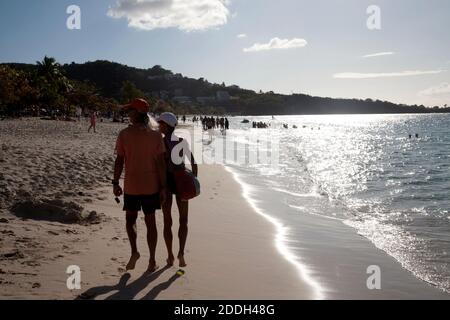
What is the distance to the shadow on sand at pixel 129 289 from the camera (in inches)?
157

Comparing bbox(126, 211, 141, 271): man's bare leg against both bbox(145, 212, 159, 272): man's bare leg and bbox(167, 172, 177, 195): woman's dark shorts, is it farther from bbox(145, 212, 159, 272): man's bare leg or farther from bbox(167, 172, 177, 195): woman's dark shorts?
bbox(167, 172, 177, 195): woman's dark shorts

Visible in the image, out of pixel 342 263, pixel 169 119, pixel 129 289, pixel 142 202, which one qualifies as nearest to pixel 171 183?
pixel 142 202

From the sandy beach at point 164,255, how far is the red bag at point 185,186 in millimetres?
923

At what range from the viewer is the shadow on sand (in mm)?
3994

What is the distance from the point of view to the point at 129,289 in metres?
4.23

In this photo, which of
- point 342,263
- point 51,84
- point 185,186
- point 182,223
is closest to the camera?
point 185,186

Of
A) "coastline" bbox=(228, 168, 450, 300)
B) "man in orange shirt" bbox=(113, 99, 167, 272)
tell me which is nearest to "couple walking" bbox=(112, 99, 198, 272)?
"man in orange shirt" bbox=(113, 99, 167, 272)

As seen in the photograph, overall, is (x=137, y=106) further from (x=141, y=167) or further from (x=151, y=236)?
(x=151, y=236)

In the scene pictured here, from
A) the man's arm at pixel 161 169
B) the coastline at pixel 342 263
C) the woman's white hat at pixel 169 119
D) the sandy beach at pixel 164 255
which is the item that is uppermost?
the woman's white hat at pixel 169 119

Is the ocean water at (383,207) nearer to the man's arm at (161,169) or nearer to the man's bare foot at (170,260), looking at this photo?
the man's bare foot at (170,260)

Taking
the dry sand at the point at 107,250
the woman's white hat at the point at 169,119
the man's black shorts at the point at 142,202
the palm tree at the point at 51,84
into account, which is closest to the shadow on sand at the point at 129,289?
the dry sand at the point at 107,250

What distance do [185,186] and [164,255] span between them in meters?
1.20

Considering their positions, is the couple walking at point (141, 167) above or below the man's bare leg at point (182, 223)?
above
